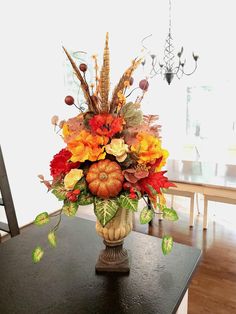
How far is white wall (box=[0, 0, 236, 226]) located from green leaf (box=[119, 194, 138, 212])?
251cm

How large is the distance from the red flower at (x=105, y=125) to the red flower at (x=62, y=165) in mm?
133

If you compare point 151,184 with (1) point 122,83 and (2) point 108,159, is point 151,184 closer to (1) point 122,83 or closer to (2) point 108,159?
(2) point 108,159

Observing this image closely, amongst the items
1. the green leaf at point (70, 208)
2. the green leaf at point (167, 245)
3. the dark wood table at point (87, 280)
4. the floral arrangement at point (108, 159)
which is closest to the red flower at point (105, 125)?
the floral arrangement at point (108, 159)

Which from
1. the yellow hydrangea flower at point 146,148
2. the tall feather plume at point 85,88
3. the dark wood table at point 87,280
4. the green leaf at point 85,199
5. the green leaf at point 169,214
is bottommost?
the dark wood table at point 87,280

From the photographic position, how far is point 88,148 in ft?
2.73

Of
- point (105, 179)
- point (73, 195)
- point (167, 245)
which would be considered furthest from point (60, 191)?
point (167, 245)

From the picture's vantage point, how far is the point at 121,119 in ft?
2.80

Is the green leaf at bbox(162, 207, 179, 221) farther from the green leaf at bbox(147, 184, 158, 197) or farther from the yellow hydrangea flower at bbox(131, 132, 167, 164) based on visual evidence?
the yellow hydrangea flower at bbox(131, 132, 167, 164)

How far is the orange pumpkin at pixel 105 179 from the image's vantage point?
2.69 feet

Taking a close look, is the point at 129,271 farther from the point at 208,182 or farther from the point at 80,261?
the point at 208,182

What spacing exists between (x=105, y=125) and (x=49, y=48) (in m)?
3.08

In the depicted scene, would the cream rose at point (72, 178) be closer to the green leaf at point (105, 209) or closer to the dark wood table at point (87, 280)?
the green leaf at point (105, 209)

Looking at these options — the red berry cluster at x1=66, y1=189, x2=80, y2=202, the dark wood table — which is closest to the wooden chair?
the dark wood table

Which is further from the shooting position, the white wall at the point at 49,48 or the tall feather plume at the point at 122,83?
the white wall at the point at 49,48
